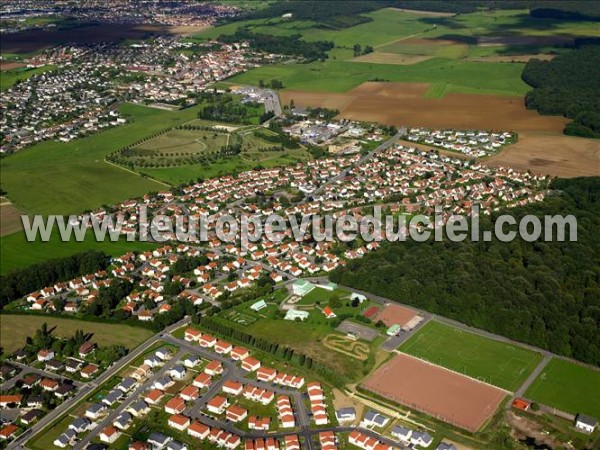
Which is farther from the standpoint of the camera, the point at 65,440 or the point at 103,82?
the point at 103,82

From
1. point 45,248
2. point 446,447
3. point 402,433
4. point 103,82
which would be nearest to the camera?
point 446,447

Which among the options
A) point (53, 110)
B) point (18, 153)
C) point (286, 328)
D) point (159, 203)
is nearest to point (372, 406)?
point (286, 328)

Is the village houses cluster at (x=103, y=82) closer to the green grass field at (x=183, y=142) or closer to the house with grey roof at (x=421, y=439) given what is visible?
the green grass field at (x=183, y=142)

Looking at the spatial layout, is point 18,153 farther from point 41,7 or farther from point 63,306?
point 41,7

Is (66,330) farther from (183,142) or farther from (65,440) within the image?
(183,142)

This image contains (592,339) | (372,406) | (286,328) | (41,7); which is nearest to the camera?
(372,406)

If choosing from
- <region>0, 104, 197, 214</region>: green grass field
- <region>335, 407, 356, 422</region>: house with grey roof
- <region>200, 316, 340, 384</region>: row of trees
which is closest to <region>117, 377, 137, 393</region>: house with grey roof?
<region>200, 316, 340, 384</region>: row of trees

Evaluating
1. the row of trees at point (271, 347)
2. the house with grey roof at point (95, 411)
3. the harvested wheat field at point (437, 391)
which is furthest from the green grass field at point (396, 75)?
the house with grey roof at point (95, 411)

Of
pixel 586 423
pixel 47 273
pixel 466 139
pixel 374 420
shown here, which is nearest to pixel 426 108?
pixel 466 139
